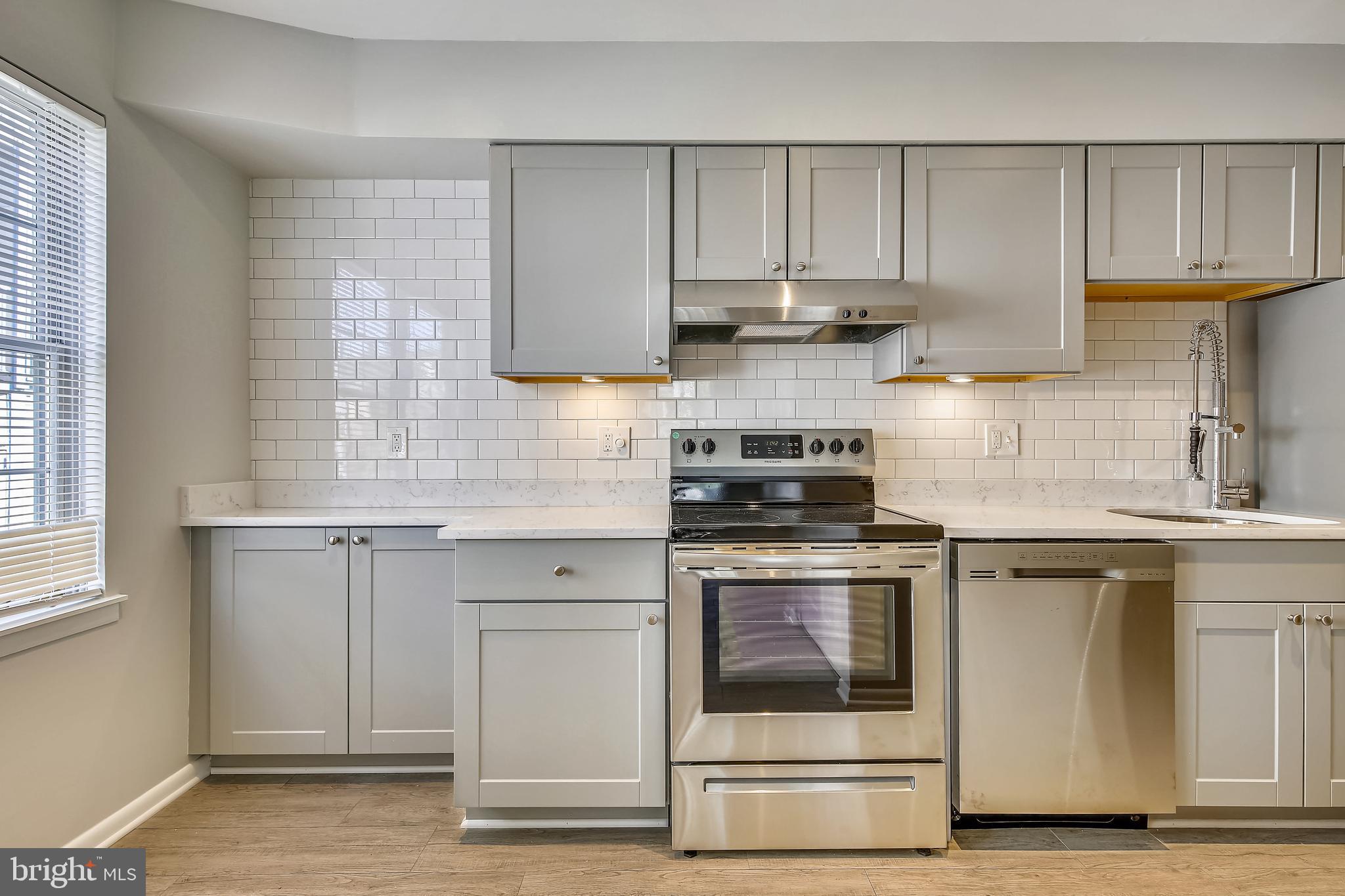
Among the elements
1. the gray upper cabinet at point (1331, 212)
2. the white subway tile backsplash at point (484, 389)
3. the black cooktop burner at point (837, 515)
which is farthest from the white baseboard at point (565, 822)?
the gray upper cabinet at point (1331, 212)

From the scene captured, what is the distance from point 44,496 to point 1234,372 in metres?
3.97

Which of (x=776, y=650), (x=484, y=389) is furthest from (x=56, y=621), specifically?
(x=776, y=650)

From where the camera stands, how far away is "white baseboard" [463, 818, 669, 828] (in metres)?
2.14

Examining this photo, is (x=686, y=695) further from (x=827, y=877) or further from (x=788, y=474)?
(x=788, y=474)

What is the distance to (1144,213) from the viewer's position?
238cm

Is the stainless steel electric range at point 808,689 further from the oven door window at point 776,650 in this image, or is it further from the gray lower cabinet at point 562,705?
the gray lower cabinet at point 562,705

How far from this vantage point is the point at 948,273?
7.84 feet

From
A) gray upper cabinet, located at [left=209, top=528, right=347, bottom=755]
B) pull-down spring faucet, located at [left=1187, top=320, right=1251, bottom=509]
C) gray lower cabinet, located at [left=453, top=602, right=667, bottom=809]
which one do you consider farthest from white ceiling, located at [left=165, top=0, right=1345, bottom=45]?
gray lower cabinet, located at [left=453, top=602, right=667, bottom=809]

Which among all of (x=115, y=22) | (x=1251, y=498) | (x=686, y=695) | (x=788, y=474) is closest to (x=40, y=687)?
(x=686, y=695)

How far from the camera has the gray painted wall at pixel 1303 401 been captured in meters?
2.38

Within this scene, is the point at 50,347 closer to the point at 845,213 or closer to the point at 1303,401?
the point at 845,213

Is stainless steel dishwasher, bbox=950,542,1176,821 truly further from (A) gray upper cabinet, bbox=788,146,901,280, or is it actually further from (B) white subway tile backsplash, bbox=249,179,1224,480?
(A) gray upper cabinet, bbox=788,146,901,280

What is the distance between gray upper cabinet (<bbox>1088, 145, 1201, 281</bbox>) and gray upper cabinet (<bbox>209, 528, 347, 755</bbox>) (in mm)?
2791

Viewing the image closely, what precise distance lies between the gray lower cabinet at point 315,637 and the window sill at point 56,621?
373 millimetres
